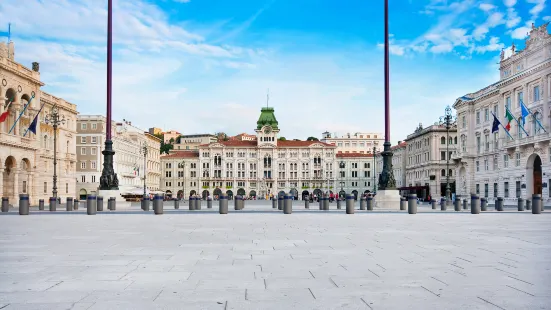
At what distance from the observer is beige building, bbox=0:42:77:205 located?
53.4m

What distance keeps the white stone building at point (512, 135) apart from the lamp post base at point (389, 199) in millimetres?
25718

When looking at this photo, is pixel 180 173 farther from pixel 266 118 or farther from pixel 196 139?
pixel 196 139

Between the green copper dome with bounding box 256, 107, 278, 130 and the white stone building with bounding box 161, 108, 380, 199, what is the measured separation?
1021 centimetres

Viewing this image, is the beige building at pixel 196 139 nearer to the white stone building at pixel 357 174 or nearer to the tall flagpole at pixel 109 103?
the white stone building at pixel 357 174

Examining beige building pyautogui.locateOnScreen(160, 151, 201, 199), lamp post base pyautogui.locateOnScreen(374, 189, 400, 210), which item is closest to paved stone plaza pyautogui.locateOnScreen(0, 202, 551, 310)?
lamp post base pyautogui.locateOnScreen(374, 189, 400, 210)

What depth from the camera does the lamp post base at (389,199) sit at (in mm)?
33250

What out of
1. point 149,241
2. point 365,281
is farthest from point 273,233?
point 365,281

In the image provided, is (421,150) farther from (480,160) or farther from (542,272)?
(542,272)

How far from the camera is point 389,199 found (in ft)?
109

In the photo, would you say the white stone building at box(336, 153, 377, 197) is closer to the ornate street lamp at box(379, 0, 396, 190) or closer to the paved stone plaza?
the ornate street lamp at box(379, 0, 396, 190)

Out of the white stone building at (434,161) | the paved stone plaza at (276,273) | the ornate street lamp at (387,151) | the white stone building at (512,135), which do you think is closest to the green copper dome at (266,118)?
the white stone building at (434,161)

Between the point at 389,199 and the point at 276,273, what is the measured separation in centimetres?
2606

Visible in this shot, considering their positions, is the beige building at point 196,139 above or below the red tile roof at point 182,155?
above

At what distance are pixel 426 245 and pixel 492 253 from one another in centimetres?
185
